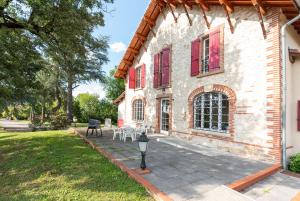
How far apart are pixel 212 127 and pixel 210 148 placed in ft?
2.83

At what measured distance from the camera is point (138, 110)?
53.8 ft

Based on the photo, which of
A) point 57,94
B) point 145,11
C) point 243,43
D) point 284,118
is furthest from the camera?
point 57,94

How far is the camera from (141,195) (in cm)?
463

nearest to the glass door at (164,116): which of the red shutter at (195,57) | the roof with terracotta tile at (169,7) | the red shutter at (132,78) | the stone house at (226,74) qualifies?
the stone house at (226,74)

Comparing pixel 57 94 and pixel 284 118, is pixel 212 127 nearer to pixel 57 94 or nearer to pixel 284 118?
pixel 284 118

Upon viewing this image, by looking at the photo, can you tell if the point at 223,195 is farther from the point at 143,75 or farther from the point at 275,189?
the point at 143,75

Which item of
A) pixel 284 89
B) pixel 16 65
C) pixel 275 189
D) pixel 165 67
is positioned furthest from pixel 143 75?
pixel 275 189

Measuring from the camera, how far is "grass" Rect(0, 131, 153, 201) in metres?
4.75

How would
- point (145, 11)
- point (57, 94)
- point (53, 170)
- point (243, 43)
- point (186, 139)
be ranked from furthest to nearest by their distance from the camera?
point (57, 94)
point (145, 11)
point (186, 139)
point (243, 43)
point (53, 170)

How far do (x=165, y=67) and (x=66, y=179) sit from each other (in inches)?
340

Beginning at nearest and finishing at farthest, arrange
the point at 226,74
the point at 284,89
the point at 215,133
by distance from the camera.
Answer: the point at 284,89
the point at 226,74
the point at 215,133

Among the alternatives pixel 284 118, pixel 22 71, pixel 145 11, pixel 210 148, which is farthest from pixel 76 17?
pixel 284 118

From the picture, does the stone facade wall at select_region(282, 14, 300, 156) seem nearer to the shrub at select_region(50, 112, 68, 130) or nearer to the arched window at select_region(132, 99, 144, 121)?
the arched window at select_region(132, 99, 144, 121)

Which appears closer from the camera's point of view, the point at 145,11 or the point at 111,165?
the point at 111,165
